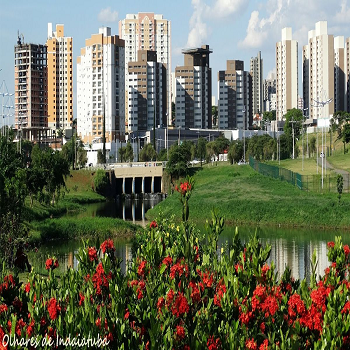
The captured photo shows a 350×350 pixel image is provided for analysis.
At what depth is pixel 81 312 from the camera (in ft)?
41.4

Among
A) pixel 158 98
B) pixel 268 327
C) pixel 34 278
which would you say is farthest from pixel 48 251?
pixel 158 98

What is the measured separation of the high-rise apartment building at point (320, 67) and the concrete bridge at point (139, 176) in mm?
77327

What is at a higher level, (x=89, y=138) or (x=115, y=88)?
(x=115, y=88)

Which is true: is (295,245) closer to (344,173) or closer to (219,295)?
(219,295)

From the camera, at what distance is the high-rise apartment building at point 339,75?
187625 mm

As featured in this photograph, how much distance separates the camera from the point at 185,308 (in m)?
12.3

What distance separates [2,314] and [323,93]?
162 metres

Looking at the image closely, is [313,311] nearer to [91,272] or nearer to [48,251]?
[91,272]

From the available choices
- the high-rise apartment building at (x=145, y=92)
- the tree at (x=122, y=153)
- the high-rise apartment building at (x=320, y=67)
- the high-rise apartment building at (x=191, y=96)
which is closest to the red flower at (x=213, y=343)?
the tree at (x=122, y=153)

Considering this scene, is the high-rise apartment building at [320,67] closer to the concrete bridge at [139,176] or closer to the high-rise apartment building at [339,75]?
the high-rise apartment building at [339,75]

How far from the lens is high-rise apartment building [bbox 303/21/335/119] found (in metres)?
179

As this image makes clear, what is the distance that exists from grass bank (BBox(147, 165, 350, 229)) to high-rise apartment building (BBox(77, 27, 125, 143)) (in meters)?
69.4

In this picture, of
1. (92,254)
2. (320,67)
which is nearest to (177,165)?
(92,254)

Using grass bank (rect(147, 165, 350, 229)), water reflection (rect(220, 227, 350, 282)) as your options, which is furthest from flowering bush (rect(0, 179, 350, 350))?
grass bank (rect(147, 165, 350, 229))
